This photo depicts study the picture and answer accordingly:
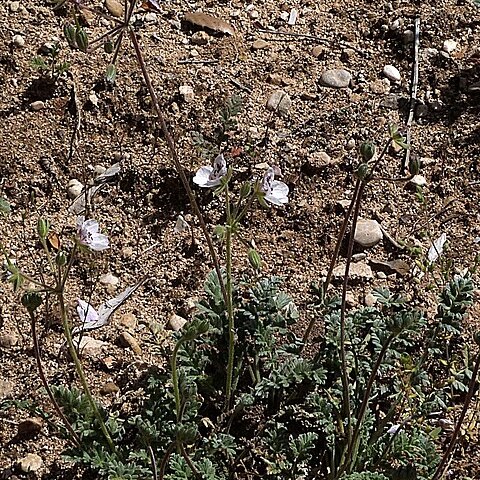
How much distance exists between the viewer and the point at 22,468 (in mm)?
2961

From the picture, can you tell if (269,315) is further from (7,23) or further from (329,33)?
(7,23)

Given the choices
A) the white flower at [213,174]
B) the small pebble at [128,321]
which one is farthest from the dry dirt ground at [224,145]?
the white flower at [213,174]

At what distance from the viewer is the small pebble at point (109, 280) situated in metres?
3.46

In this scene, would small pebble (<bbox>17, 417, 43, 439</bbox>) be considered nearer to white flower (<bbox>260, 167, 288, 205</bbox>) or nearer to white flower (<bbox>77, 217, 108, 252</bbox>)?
white flower (<bbox>77, 217, 108, 252</bbox>)

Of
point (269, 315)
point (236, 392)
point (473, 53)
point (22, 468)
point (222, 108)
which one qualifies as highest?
point (473, 53)

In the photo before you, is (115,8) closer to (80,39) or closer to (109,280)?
(109,280)

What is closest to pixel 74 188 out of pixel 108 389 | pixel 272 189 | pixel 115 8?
pixel 108 389

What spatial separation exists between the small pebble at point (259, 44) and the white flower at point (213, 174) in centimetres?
174

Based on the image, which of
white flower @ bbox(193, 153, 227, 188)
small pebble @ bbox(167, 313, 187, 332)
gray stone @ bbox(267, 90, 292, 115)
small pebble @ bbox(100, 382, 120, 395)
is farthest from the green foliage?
gray stone @ bbox(267, 90, 292, 115)

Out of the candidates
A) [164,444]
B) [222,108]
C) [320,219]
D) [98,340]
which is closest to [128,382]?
[98,340]

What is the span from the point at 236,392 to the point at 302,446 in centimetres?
40

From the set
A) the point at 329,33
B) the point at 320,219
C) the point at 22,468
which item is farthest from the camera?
the point at 329,33

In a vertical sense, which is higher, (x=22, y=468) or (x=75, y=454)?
(x=75, y=454)

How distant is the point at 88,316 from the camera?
3.30m
